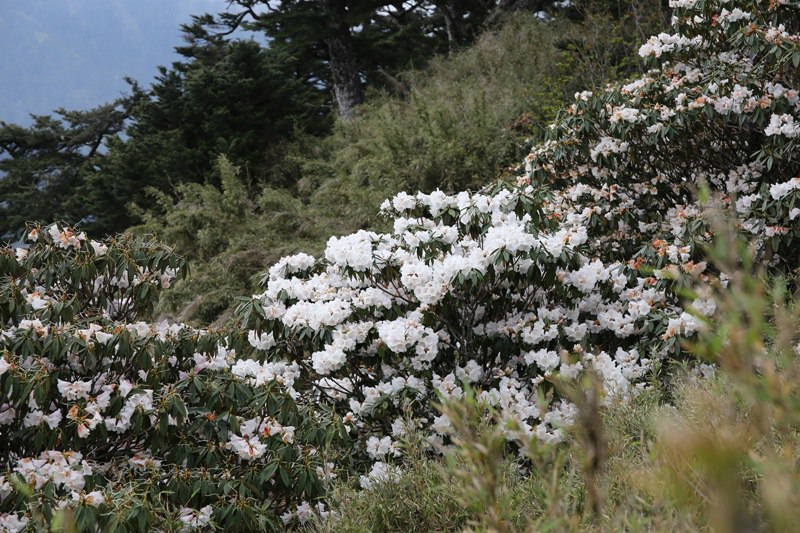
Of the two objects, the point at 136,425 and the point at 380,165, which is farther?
the point at 380,165

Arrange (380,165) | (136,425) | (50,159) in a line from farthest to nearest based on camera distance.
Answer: (50,159), (380,165), (136,425)

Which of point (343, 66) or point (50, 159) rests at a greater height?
point (343, 66)

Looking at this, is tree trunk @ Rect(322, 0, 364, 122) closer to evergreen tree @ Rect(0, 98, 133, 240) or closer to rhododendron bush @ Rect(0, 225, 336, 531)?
evergreen tree @ Rect(0, 98, 133, 240)

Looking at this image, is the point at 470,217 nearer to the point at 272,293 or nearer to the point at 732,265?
the point at 272,293

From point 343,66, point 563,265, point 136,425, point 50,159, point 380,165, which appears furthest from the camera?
point 50,159

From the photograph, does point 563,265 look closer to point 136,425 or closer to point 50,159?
point 136,425

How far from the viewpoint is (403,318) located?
3576 millimetres

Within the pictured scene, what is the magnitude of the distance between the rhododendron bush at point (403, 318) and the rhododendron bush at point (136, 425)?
12 millimetres

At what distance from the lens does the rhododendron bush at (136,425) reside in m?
2.52

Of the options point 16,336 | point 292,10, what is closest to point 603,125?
point 16,336

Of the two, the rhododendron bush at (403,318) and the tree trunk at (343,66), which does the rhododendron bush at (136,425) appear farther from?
the tree trunk at (343,66)

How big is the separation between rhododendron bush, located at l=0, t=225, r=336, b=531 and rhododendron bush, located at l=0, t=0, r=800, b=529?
0.5 inches

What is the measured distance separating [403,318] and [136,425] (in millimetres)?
1474

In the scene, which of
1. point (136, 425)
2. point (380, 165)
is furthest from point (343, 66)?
point (136, 425)
